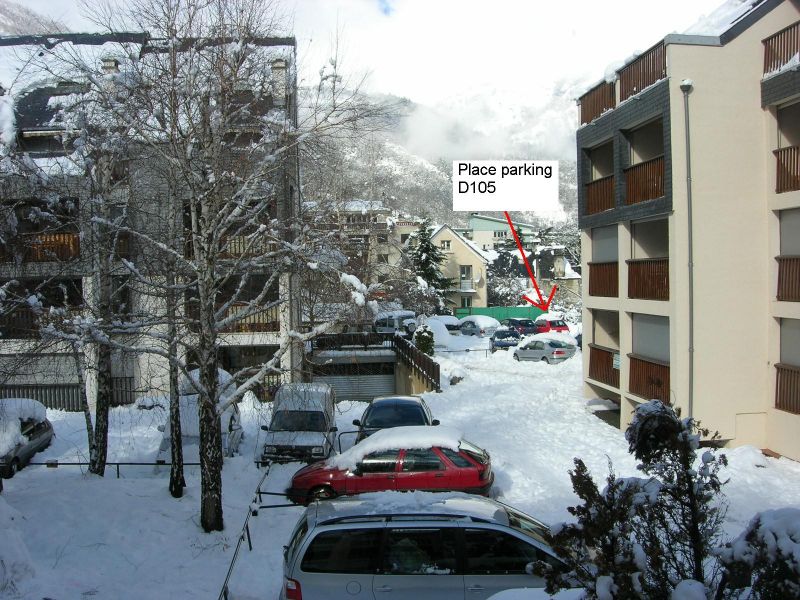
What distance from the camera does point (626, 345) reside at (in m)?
16.4

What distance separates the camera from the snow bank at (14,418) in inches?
517

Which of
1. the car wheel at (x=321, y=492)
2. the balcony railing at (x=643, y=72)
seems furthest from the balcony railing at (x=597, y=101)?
the car wheel at (x=321, y=492)

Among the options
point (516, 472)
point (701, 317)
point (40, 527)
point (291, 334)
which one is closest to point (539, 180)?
point (701, 317)

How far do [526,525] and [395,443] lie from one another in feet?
13.9

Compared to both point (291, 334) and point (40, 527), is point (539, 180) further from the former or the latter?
point (40, 527)

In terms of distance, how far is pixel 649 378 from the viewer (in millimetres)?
15055

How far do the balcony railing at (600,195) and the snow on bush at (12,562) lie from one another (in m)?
15.2

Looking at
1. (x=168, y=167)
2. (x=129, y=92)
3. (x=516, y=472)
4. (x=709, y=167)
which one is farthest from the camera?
(x=709, y=167)

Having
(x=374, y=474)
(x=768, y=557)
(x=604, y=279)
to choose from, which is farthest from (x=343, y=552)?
(x=604, y=279)

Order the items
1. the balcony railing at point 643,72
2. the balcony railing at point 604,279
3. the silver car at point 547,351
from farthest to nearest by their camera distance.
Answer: the silver car at point 547,351 < the balcony railing at point 604,279 < the balcony railing at point 643,72

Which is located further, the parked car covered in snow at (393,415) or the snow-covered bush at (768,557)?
the parked car covered in snow at (393,415)

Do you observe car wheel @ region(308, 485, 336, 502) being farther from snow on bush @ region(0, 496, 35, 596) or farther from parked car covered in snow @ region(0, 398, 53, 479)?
parked car covered in snow @ region(0, 398, 53, 479)

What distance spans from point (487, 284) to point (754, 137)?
52.5 meters

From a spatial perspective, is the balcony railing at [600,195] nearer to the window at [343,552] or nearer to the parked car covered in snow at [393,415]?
the parked car covered in snow at [393,415]
